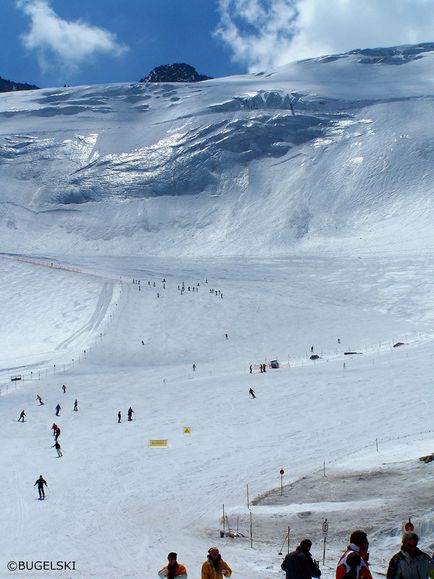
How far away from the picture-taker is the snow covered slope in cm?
12281

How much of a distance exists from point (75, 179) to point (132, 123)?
29741mm

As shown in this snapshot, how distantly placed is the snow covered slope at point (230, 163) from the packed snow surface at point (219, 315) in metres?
0.59

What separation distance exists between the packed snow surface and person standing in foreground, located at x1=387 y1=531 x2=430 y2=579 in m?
6.38

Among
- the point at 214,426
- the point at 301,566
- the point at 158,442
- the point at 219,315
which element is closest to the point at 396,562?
the point at 301,566

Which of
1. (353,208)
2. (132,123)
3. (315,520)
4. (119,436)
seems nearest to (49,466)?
(119,436)

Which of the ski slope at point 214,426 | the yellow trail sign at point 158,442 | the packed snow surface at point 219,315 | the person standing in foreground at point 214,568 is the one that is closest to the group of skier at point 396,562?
the person standing in foreground at point 214,568

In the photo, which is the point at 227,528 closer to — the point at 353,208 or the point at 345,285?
the point at 345,285

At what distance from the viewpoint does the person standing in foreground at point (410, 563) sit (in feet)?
27.0

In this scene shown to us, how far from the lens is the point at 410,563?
27.0 ft

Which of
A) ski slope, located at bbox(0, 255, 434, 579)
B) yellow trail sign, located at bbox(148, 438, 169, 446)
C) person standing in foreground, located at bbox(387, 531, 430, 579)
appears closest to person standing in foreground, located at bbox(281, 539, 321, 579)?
person standing in foreground, located at bbox(387, 531, 430, 579)

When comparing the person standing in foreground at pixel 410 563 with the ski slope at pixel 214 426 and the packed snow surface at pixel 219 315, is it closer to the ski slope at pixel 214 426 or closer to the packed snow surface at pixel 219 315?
the ski slope at pixel 214 426

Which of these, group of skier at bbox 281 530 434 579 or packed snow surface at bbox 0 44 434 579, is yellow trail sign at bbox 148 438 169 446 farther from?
group of skier at bbox 281 530 434 579

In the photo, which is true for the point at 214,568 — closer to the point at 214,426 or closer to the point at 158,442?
the point at 158,442

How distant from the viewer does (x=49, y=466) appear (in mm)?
27328
